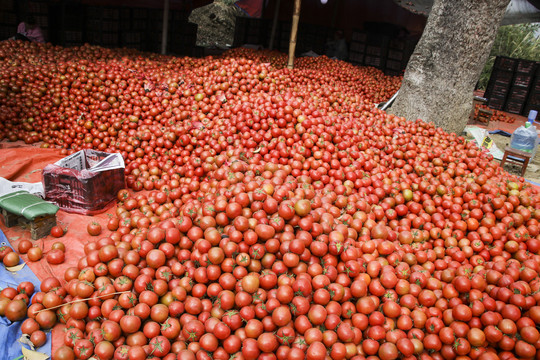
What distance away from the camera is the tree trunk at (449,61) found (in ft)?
19.1

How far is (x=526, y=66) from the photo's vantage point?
38.1 ft

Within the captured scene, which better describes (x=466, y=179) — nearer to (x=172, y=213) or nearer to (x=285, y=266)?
(x=285, y=266)

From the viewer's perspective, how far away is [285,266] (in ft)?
7.75

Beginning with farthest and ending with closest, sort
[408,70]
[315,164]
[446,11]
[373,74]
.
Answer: [373,74] < [408,70] < [446,11] < [315,164]

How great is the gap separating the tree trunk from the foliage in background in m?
12.2

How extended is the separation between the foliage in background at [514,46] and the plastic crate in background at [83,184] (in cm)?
1761

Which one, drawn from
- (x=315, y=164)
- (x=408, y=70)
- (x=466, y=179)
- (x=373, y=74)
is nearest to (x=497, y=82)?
(x=373, y=74)

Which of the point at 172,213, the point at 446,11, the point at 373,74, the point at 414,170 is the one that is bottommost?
the point at 172,213

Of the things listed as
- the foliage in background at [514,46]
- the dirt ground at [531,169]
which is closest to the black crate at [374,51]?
the dirt ground at [531,169]

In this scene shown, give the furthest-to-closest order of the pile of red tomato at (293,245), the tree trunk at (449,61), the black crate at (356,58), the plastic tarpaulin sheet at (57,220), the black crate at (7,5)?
the black crate at (356,58)
the black crate at (7,5)
the tree trunk at (449,61)
the plastic tarpaulin sheet at (57,220)
the pile of red tomato at (293,245)

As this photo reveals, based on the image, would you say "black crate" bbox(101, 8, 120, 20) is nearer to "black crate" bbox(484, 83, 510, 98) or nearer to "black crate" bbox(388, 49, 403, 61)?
"black crate" bbox(388, 49, 403, 61)

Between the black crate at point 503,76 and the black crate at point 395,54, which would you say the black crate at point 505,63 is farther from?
the black crate at point 395,54

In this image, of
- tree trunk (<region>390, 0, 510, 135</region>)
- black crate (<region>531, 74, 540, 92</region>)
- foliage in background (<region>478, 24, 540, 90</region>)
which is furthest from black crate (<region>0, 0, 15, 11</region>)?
foliage in background (<region>478, 24, 540, 90</region>)

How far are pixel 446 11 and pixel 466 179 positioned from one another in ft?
12.0
